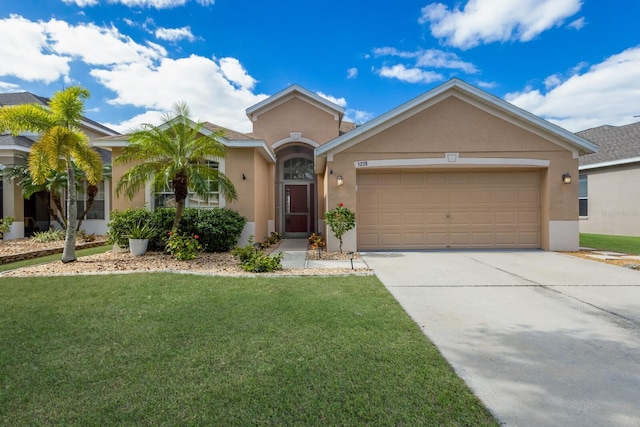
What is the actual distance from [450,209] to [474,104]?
349cm

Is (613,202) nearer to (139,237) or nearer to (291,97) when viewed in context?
(291,97)

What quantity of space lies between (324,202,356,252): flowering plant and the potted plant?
5356 millimetres

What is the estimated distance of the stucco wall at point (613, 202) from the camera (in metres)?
13.8

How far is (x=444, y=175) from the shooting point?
10.5 metres

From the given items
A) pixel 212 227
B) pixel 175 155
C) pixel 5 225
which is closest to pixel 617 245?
pixel 212 227

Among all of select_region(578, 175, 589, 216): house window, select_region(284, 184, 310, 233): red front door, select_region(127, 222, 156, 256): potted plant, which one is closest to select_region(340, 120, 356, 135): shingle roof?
select_region(284, 184, 310, 233): red front door

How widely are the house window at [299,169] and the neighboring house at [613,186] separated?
44.5 feet

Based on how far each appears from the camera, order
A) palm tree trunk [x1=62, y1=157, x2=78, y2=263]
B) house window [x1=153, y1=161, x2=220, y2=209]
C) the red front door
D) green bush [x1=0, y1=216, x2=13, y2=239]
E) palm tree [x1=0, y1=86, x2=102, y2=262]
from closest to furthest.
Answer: palm tree [x1=0, y1=86, x2=102, y2=262] → palm tree trunk [x1=62, y1=157, x2=78, y2=263] → house window [x1=153, y1=161, x2=220, y2=209] → green bush [x1=0, y1=216, x2=13, y2=239] → the red front door

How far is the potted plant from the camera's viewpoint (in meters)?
8.87

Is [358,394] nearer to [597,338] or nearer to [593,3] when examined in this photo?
[597,338]

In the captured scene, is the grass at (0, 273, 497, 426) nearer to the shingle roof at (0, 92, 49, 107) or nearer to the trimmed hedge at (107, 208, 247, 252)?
the trimmed hedge at (107, 208, 247, 252)

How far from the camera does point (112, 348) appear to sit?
3303 mm

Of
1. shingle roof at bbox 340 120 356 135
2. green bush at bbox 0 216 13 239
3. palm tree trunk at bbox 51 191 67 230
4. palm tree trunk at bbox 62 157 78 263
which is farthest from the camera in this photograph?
shingle roof at bbox 340 120 356 135

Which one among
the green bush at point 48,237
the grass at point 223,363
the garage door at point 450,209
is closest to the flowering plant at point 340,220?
the garage door at point 450,209
